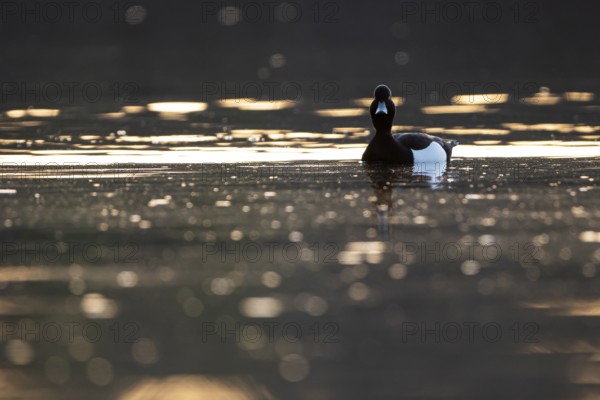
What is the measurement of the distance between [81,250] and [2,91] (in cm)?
2415

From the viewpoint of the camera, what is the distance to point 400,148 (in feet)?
63.8

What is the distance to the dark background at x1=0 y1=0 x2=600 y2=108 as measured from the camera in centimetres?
3909

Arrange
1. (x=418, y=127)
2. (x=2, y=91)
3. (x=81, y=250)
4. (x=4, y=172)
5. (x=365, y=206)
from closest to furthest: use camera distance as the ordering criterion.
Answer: (x=81, y=250) < (x=365, y=206) < (x=4, y=172) < (x=418, y=127) < (x=2, y=91)

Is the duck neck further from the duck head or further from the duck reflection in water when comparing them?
the duck reflection in water

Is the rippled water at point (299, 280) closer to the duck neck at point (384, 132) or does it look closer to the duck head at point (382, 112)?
the duck neck at point (384, 132)

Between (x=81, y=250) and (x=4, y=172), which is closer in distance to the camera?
(x=81, y=250)

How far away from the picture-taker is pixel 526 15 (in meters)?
57.3

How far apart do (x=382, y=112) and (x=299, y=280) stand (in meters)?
9.62

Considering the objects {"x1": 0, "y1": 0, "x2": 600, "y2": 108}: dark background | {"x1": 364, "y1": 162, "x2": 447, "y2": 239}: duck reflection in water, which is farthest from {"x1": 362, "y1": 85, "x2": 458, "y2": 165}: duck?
{"x1": 0, "y1": 0, "x2": 600, "y2": 108}: dark background

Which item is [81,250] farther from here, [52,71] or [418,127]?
[52,71]

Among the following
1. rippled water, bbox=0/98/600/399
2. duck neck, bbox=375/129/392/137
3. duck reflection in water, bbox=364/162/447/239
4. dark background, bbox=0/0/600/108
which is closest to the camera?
rippled water, bbox=0/98/600/399

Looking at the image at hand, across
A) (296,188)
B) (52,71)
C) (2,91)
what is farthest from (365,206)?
(52,71)

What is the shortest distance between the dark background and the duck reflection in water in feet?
49.5

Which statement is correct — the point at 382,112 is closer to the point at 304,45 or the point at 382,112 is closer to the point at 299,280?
the point at 299,280
